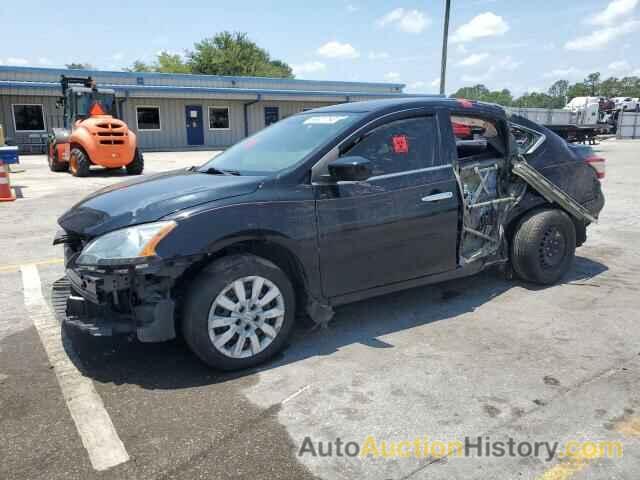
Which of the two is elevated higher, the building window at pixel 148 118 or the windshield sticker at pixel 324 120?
the building window at pixel 148 118

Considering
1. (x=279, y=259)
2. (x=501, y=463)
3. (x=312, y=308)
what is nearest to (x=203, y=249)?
(x=279, y=259)

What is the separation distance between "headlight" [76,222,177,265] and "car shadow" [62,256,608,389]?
531mm

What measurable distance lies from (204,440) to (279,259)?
1337 mm

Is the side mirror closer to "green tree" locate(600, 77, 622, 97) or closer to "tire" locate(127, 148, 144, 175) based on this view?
"tire" locate(127, 148, 144, 175)

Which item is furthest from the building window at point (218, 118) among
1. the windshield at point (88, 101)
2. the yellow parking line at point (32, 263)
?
the yellow parking line at point (32, 263)

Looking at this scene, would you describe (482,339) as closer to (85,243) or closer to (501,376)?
(501,376)

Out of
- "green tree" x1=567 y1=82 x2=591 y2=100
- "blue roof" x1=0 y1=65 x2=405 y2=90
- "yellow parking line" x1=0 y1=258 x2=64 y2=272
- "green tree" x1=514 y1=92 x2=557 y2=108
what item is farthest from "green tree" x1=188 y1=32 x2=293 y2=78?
"green tree" x1=567 y1=82 x2=591 y2=100

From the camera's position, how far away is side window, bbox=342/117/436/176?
12.8 feet

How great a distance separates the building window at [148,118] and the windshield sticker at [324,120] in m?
25.8

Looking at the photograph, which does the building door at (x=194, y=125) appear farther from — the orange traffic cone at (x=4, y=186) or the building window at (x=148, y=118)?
the orange traffic cone at (x=4, y=186)

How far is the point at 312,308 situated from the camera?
366cm

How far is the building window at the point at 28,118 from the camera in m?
24.8

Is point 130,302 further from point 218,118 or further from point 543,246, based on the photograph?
point 218,118

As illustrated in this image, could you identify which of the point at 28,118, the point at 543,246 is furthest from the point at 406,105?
the point at 28,118
